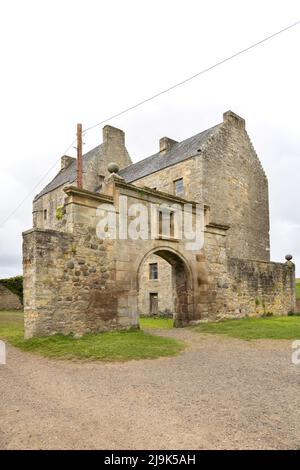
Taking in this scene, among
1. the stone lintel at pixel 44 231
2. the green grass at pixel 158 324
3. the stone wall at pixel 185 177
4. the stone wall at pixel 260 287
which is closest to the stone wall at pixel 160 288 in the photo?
the green grass at pixel 158 324

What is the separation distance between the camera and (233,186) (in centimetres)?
2202

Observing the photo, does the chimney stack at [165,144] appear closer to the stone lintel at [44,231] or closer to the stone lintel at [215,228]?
the stone lintel at [215,228]

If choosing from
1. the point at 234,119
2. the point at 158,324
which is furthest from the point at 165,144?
the point at 158,324

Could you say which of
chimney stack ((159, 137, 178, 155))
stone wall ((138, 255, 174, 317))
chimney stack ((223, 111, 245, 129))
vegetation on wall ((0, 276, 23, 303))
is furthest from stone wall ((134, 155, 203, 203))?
vegetation on wall ((0, 276, 23, 303))

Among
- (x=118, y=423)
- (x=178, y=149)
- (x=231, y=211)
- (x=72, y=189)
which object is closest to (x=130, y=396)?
(x=118, y=423)

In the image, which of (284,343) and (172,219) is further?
(172,219)

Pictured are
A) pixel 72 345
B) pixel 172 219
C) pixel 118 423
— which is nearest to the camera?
pixel 118 423

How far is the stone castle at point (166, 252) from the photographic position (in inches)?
386

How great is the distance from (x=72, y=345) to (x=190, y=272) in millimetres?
6194

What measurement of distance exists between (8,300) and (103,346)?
19.9m

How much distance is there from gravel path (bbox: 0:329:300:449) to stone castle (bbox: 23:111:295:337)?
2.77 metres

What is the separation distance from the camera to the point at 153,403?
15.3 feet

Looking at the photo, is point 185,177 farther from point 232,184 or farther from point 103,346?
point 103,346
